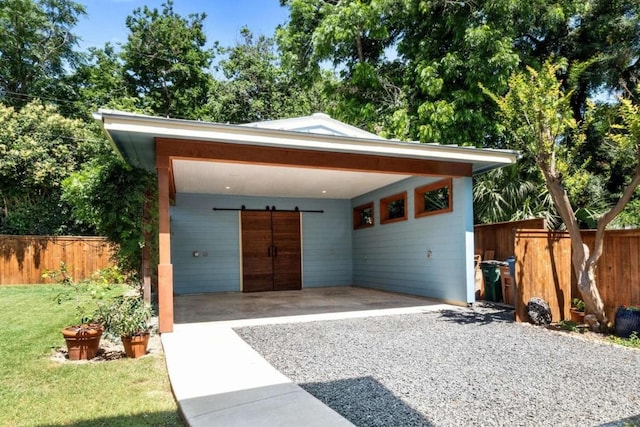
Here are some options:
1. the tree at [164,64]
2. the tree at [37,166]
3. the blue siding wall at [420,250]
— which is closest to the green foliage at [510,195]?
the blue siding wall at [420,250]

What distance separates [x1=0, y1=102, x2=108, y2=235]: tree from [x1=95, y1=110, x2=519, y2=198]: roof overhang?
785cm

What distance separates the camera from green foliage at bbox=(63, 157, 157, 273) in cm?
635

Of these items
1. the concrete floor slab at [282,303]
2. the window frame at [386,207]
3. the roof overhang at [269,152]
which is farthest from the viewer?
the window frame at [386,207]

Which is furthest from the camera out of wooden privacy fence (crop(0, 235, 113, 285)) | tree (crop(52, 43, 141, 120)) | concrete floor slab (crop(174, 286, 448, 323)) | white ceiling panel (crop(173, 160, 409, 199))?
tree (crop(52, 43, 141, 120))

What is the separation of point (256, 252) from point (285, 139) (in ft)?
18.4

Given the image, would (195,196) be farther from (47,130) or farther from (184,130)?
(47,130)

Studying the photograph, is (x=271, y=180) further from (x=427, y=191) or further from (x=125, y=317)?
(x=125, y=317)

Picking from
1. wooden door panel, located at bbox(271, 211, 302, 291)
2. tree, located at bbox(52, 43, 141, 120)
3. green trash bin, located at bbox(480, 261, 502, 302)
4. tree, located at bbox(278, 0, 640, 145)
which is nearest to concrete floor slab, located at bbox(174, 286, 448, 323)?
wooden door panel, located at bbox(271, 211, 302, 291)

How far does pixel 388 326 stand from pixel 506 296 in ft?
9.78

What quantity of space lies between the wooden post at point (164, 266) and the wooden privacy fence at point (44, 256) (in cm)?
740

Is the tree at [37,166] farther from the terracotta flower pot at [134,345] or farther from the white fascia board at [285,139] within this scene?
the terracotta flower pot at [134,345]

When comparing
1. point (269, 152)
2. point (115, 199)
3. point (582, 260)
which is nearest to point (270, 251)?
point (115, 199)

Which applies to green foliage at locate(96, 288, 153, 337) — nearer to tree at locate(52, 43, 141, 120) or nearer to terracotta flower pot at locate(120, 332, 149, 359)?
terracotta flower pot at locate(120, 332, 149, 359)

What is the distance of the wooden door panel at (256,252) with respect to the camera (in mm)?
10648
